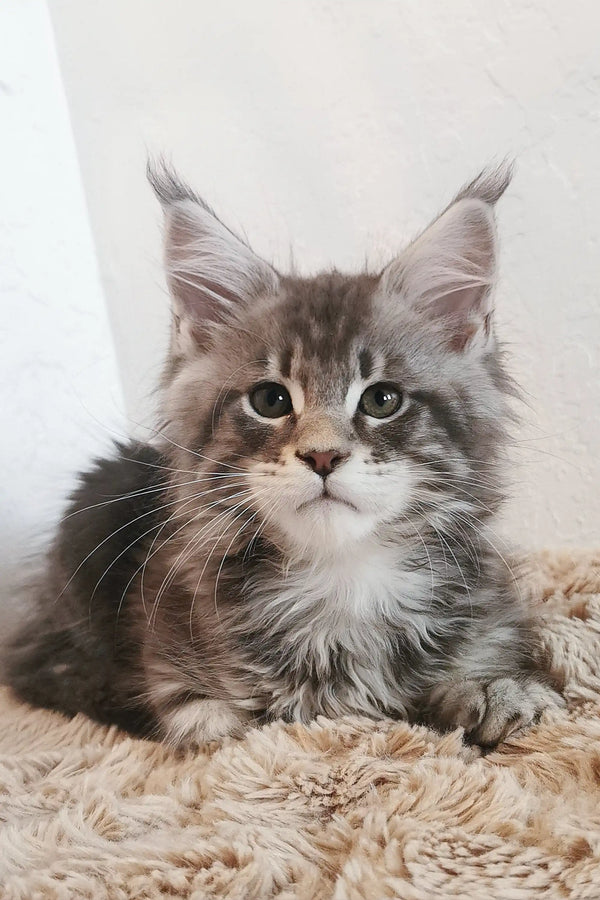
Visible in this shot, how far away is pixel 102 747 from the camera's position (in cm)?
109

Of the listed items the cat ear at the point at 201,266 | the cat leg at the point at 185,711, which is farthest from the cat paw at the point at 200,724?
the cat ear at the point at 201,266

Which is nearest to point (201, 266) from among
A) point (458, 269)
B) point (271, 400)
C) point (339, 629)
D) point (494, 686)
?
point (271, 400)

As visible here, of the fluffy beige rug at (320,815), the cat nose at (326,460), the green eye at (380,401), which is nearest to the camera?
the fluffy beige rug at (320,815)

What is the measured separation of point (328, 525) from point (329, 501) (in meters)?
0.04

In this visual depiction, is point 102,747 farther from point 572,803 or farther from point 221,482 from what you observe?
point 572,803

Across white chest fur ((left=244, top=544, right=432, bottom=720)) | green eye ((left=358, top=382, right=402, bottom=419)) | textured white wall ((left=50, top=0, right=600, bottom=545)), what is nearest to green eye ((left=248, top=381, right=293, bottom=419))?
green eye ((left=358, top=382, right=402, bottom=419))

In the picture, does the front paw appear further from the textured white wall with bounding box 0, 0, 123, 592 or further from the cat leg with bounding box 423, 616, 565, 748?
the textured white wall with bounding box 0, 0, 123, 592

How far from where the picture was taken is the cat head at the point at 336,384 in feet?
3.15

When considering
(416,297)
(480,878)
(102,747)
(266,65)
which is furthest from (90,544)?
(266,65)

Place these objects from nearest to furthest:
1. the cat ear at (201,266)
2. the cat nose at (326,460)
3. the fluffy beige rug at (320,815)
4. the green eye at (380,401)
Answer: the fluffy beige rug at (320,815), the cat nose at (326,460), the green eye at (380,401), the cat ear at (201,266)

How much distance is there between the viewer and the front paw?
3.22ft

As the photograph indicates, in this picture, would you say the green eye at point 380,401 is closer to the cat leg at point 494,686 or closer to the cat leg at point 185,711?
the cat leg at point 494,686

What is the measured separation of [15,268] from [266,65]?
2.56 feet

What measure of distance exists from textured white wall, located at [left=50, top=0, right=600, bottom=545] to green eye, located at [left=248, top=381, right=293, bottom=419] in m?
0.73
